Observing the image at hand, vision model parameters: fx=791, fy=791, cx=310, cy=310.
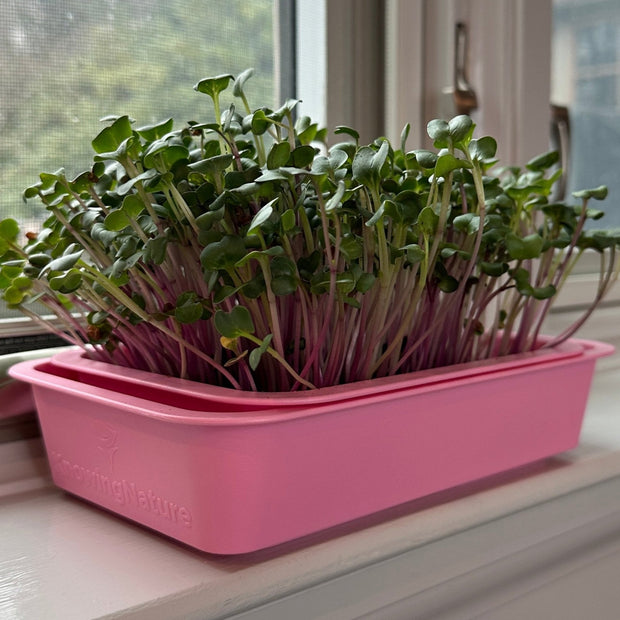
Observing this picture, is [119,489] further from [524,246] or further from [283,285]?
[524,246]

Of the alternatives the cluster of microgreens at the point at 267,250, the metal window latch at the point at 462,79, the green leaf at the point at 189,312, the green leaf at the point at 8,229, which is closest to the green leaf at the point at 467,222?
the cluster of microgreens at the point at 267,250

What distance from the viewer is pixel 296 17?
989mm

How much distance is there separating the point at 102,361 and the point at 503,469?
360 mm

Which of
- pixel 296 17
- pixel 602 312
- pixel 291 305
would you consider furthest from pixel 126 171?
pixel 602 312

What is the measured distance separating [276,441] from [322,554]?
0.32ft

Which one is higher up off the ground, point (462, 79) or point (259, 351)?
point (462, 79)

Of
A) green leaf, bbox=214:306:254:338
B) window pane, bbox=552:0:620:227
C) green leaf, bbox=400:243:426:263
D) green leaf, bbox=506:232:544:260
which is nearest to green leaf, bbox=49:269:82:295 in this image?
green leaf, bbox=214:306:254:338

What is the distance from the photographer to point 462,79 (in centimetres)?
107

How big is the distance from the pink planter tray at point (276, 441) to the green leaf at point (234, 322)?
0.05 m

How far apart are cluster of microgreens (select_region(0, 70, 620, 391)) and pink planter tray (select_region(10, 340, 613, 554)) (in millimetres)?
35

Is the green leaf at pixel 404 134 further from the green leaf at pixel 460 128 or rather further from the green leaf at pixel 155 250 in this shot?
the green leaf at pixel 155 250

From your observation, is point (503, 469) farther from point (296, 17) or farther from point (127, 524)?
point (296, 17)

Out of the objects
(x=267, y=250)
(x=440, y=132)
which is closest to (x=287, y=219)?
(x=267, y=250)

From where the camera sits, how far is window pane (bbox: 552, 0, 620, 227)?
Answer: 133 centimetres
